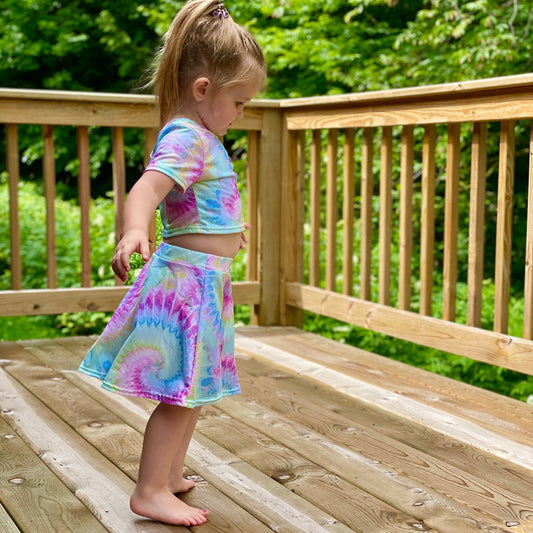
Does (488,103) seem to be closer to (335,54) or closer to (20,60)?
(335,54)

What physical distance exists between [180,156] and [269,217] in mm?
2364

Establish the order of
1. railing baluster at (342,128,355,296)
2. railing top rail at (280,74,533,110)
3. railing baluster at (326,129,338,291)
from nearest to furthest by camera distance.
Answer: railing top rail at (280,74,533,110), railing baluster at (342,128,355,296), railing baluster at (326,129,338,291)

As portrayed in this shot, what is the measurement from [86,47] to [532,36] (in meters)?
7.45

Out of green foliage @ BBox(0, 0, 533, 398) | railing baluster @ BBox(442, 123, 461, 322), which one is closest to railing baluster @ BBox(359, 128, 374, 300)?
railing baluster @ BBox(442, 123, 461, 322)

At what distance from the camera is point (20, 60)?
12.0 meters

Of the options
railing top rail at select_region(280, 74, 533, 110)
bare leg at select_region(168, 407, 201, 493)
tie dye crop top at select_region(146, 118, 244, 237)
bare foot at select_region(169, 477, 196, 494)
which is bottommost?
bare foot at select_region(169, 477, 196, 494)

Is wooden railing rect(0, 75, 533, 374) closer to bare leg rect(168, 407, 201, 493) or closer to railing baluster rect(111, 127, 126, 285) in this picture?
railing baluster rect(111, 127, 126, 285)

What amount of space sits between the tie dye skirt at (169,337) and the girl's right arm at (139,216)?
0.61 ft

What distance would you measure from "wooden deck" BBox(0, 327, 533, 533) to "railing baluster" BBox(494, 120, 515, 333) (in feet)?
1.02

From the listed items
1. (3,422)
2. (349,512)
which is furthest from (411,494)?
(3,422)

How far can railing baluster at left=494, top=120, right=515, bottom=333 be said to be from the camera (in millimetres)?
2859

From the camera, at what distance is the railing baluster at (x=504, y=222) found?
2.86 meters

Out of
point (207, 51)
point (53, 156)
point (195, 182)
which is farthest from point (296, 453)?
point (53, 156)

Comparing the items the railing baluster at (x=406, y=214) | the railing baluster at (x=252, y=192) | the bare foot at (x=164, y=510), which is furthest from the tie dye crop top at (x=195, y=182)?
the railing baluster at (x=252, y=192)
